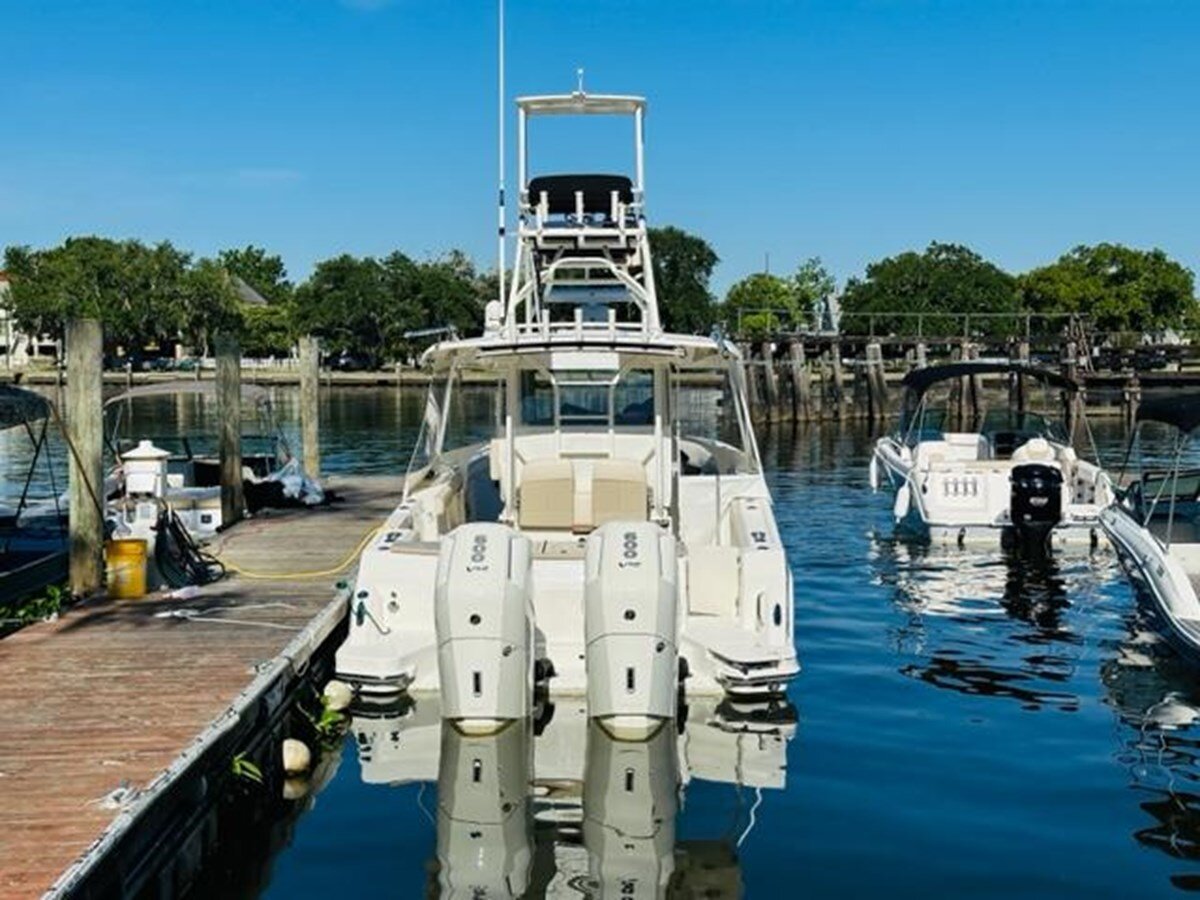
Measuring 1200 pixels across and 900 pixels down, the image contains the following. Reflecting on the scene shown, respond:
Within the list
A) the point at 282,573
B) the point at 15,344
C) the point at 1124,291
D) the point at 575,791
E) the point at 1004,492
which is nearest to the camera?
the point at 575,791

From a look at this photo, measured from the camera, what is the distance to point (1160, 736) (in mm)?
10734

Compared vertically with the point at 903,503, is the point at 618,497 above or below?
above

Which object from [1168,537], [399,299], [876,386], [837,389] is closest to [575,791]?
[1168,537]

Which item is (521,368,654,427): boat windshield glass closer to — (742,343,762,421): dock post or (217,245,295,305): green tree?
(742,343,762,421): dock post

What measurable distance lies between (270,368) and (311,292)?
9000 millimetres

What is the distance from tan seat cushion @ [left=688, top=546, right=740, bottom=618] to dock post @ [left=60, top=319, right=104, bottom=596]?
554 centimetres

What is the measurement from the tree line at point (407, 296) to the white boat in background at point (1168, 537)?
261 ft

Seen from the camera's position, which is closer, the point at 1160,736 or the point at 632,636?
the point at 632,636

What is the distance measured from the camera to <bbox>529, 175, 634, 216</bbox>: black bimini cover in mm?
16453

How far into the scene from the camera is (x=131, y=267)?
99.8 meters

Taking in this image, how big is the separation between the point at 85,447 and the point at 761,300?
4173 inches

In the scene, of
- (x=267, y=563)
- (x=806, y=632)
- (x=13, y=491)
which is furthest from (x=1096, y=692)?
(x=13, y=491)

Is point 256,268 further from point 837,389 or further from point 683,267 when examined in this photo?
point 837,389

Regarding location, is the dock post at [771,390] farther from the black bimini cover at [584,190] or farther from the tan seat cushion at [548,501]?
the tan seat cushion at [548,501]
